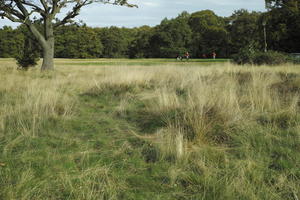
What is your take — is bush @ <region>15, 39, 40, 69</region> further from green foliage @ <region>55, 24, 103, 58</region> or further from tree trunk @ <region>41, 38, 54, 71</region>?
green foliage @ <region>55, 24, 103, 58</region>

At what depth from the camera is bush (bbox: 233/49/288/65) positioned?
16.4 m

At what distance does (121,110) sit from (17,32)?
237 ft

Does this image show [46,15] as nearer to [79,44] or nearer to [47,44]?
[47,44]

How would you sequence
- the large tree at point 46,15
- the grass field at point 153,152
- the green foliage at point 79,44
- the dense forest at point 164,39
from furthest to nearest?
the green foliage at point 79,44 → the dense forest at point 164,39 → the large tree at point 46,15 → the grass field at point 153,152

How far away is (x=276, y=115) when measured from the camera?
13.5ft

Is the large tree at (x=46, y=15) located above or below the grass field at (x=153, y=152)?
above

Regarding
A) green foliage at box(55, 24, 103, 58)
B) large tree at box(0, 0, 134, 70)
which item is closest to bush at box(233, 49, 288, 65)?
large tree at box(0, 0, 134, 70)

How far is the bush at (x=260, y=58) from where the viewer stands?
16.4 meters

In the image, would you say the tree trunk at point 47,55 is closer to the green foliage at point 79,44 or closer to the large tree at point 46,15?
the large tree at point 46,15

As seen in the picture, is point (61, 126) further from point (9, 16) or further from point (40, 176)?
point (9, 16)

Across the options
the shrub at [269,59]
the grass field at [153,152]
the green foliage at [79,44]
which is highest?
the green foliage at [79,44]

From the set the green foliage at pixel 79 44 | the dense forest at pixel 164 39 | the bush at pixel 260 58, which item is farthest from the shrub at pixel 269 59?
the green foliage at pixel 79 44

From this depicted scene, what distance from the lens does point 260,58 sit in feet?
57.1

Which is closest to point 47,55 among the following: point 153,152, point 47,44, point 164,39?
point 47,44
